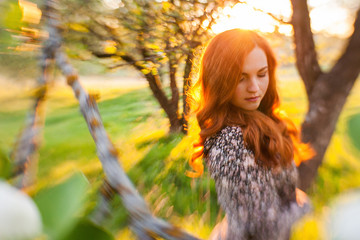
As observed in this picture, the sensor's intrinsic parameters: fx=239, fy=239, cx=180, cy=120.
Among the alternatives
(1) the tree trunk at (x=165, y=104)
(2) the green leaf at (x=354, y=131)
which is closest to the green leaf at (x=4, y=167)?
(2) the green leaf at (x=354, y=131)

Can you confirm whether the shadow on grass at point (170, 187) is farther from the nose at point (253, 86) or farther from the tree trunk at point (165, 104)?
the nose at point (253, 86)

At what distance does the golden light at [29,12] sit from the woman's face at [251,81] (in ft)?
2.04

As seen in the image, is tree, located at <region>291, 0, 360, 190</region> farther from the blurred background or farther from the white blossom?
the white blossom

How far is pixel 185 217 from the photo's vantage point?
1754mm

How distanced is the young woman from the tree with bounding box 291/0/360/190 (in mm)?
572

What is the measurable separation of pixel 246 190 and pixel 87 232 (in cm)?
66

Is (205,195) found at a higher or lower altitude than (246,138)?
lower

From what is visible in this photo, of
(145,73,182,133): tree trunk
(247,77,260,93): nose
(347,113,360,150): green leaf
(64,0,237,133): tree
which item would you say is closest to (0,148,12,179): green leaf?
(347,113,360,150): green leaf

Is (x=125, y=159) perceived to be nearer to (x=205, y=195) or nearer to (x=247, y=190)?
(x=205, y=195)

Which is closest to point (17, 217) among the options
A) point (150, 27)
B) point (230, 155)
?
point (230, 155)

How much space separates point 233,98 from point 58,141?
9.82 feet

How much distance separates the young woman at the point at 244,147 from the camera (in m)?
0.72

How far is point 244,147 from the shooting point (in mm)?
729

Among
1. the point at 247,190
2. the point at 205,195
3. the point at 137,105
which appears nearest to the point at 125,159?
the point at 205,195
